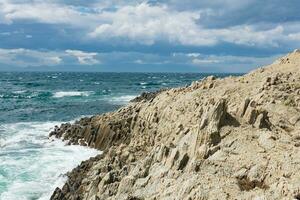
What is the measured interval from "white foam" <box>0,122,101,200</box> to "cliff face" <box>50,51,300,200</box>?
2.18 m

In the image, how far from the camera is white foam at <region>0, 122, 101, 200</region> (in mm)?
31577

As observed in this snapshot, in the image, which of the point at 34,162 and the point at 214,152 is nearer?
the point at 214,152

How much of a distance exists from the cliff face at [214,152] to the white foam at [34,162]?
2184 mm

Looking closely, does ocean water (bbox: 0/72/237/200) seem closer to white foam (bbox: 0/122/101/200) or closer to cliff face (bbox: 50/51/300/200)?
white foam (bbox: 0/122/101/200)

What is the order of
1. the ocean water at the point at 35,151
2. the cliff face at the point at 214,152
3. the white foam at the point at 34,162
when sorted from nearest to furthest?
the cliff face at the point at 214,152, the white foam at the point at 34,162, the ocean water at the point at 35,151

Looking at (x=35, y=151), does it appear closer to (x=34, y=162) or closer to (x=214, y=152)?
(x=34, y=162)

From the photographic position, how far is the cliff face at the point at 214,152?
19.0 m

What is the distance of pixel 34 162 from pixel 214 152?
20.2 m

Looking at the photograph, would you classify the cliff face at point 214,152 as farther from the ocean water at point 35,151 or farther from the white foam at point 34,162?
the ocean water at point 35,151

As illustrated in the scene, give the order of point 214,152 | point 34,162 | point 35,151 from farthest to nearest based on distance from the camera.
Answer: point 35,151 → point 34,162 → point 214,152

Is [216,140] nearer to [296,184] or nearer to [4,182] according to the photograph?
[296,184]

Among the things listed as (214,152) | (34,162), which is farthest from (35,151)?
(214,152)

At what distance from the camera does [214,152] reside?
2220cm

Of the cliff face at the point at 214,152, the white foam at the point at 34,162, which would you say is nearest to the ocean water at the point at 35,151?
the white foam at the point at 34,162
